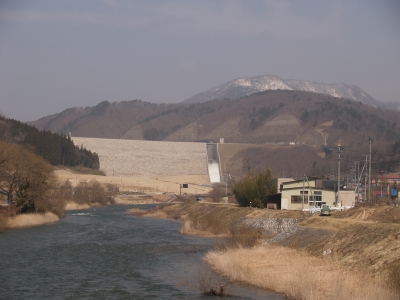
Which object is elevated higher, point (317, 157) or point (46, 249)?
point (317, 157)

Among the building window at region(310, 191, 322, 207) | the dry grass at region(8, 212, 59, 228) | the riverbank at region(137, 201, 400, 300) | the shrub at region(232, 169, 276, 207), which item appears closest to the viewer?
the riverbank at region(137, 201, 400, 300)

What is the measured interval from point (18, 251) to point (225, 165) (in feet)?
358

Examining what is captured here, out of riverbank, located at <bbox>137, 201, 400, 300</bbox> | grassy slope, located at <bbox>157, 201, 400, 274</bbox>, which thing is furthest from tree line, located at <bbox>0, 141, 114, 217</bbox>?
riverbank, located at <bbox>137, 201, 400, 300</bbox>

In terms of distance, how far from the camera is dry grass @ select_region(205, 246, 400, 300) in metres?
15.9

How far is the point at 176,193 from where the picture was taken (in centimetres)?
9925

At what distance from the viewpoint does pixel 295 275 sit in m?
17.9

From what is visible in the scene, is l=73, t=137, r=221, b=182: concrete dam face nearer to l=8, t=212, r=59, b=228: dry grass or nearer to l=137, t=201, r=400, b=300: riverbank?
l=8, t=212, r=59, b=228: dry grass

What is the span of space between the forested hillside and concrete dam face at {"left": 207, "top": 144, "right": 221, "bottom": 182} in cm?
2559

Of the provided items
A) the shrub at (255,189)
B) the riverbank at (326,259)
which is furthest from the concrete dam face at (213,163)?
the riverbank at (326,259)

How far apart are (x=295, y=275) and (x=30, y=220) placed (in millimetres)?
27549

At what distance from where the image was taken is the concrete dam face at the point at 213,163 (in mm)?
126688

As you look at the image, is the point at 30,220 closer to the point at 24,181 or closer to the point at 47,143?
the point at 24,181

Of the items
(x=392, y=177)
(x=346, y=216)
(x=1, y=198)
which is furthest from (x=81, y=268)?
(x=392, y=177)

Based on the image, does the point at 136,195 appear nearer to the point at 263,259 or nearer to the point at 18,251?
the point at 18,251
